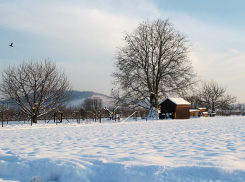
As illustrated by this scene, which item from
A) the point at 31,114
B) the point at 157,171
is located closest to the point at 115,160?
the point at 157,171

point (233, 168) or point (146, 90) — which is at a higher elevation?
point (146, 90)

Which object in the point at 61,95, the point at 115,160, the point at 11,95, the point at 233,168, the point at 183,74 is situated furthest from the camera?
the point at 183,74

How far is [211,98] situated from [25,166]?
5095 centimetres

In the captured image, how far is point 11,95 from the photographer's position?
19.4 meters

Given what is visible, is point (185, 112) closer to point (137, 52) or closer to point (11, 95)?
point (137, 52)

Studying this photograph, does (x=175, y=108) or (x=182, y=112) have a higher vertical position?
(x=175, y=108)

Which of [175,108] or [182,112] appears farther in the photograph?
[182,112]

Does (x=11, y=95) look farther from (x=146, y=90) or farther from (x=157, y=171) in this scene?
(x=157, y=171)

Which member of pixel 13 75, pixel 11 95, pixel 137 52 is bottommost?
pixel 11 95

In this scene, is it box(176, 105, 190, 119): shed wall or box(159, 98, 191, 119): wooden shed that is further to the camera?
box(176, 105, 190, 119): shed wall

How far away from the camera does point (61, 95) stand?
69.8 ft

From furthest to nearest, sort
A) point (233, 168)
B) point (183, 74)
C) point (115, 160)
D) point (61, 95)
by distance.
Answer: point (183, 74)
point (61, 95)
point (115, 160)
point (233, 168)

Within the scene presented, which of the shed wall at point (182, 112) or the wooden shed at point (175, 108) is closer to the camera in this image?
the wooden shed at point (175, 108)

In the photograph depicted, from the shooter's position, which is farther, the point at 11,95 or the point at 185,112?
the point at 185,112
